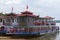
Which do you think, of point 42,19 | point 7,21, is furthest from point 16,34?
point 42,19

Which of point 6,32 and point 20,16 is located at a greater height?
point 20,16

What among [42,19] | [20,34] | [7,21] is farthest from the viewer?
[42,19]

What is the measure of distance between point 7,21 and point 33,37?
22.2 ft

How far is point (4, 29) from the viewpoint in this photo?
109 ft

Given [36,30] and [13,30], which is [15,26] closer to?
[13,30]

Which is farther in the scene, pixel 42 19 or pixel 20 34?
pixel 42 19

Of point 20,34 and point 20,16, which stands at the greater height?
point 20,16

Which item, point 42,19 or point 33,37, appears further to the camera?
point 42,19

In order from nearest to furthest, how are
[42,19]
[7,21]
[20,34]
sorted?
[20,34] < [7,21] < [42,19]

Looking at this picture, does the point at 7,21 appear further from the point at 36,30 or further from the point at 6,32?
the point at 36,30

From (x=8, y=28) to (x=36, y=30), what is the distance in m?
4.34

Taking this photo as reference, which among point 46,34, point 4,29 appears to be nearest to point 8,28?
point 4,29

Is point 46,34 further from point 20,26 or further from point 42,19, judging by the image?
point 20,26

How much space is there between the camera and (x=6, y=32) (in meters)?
33.3
